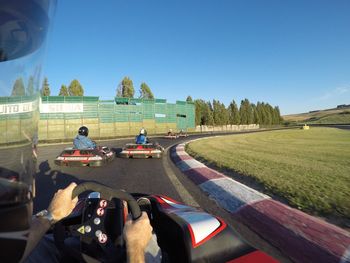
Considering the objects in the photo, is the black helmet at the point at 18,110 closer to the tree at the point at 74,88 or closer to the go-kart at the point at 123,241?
the go-kart at the point at 123,241

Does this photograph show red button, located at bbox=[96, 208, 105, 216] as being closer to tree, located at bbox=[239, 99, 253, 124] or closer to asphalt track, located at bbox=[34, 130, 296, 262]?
asphalt track, located at bbox=[34, 130, 296, 262]

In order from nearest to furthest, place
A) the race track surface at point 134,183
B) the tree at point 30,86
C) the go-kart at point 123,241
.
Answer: the tree at point 30,86 < the go-kart at point 123,241 < the race track surface at point 134,183

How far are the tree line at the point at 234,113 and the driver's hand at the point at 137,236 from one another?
80.5m

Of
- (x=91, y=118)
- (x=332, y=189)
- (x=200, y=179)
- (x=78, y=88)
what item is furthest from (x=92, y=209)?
(x=78, y=88)

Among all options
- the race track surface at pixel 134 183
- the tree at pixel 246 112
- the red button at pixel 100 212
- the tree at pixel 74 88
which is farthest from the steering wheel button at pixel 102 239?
the tree at pixel 246 112

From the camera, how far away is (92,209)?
1947 mm

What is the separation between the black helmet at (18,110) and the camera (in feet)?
3.54

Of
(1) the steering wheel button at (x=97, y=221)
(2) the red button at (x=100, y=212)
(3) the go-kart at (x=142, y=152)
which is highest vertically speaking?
(2) the red button at (x=100, y=212)

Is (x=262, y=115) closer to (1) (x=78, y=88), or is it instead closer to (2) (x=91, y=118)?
(1) (x=78, y=88)

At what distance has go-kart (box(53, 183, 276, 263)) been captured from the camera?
1793 millimetres

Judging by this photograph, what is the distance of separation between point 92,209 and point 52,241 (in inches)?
15.5

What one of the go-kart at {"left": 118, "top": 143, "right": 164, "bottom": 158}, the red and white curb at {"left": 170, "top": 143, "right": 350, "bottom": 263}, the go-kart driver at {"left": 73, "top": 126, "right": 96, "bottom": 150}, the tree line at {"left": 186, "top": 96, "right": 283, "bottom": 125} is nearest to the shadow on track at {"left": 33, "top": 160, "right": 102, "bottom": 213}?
the go-kart driver at {"left": 73, "top": 126, "right": 96, "bottom": 150}

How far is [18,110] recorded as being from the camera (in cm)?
117

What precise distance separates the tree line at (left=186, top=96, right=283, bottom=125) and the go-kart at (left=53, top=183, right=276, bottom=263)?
7982cm
